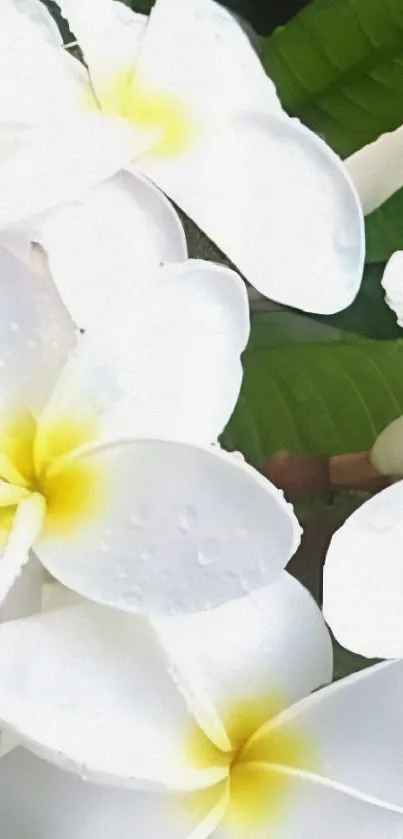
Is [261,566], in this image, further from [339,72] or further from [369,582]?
[339,72]

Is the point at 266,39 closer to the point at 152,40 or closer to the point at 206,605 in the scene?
the point at 152,40

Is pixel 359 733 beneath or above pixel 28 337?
beneath

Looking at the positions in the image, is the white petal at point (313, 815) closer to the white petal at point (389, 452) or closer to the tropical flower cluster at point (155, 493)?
the tropical flower cluster at point (155, 493)

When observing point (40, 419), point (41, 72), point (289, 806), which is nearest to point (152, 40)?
point (41, 72)

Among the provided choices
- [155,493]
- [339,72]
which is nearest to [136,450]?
[155,493]

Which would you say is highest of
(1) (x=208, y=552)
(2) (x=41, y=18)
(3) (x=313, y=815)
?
(2) (x=41, y=18)

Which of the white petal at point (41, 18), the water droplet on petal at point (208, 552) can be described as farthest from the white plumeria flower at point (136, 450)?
the white petal at point (41, 18)
